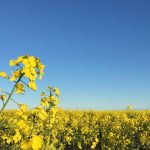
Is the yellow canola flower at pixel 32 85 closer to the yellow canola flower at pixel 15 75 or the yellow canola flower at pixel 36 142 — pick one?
the yellow canola flower at pixel 15 75

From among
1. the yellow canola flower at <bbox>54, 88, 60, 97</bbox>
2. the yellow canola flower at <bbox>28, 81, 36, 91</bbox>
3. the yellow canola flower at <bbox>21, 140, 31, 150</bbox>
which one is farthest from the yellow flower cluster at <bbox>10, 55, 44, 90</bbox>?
the yellow canola flower at <bbox>54, 88, 60, 97</bbox>

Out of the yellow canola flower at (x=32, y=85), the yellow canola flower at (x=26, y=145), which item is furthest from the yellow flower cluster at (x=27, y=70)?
the yellow canola flower at (x=26, y=145)

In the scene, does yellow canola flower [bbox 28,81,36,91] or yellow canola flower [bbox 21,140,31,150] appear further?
yellow canola flower [bbox 28,81,36,91]

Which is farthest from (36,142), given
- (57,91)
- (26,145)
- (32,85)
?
(57,91)

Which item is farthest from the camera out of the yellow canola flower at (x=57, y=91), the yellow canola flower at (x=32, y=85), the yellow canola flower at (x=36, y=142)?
the yellow canola flower at (x=57, y=91)

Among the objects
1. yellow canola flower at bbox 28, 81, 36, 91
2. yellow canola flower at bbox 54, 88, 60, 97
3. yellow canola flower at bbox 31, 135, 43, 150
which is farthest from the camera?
yellow canola flower at bbox 54, 88, 60, 97

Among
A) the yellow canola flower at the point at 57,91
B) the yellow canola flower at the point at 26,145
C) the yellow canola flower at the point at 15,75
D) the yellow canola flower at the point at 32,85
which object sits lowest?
the yellow canola flower at the point at 26,145

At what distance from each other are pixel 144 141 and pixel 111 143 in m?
1.29

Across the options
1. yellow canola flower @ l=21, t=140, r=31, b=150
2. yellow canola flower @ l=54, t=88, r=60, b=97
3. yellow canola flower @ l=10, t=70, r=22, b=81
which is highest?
yellow canola flower @ l=54, t=88, r=60, b=97

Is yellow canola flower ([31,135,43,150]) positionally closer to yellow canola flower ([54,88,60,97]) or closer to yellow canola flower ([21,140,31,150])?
yellow canola flower ([21,140,31,150])

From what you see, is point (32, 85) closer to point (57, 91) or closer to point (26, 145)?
point (26, 145)

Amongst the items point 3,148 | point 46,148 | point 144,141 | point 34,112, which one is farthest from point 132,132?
point 46,148

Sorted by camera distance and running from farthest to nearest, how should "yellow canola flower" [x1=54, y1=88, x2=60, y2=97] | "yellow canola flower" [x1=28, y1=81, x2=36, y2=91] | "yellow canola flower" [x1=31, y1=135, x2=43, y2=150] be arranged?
"yellow canola flower" [x1=54, y1=88, x2=60, y2=97]
"yellow canola flower" [x1=28, y1=81, x2=36, y2=91]
"yellow canola flower" [x1=31, y1=135, x2=43, y2=150]

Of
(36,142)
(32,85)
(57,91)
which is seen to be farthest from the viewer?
(57,91)
